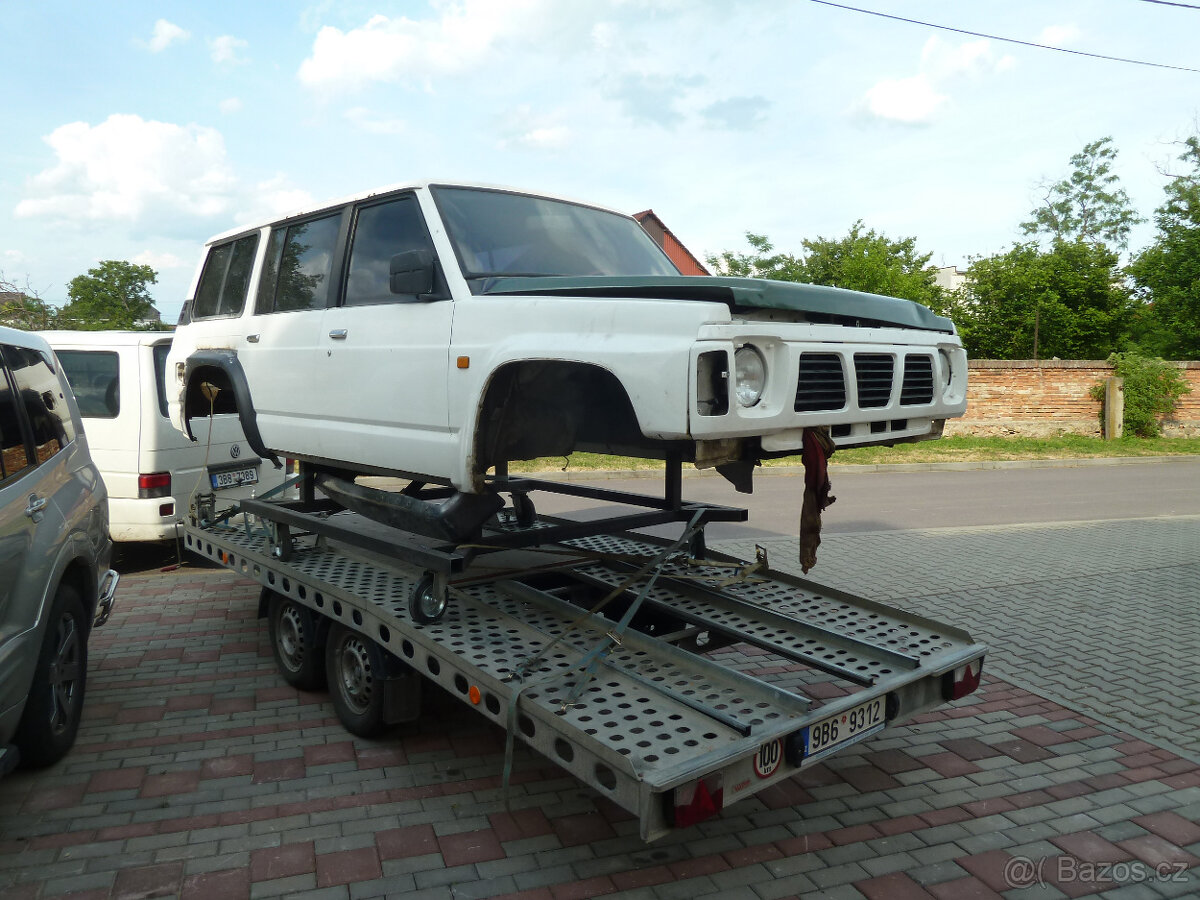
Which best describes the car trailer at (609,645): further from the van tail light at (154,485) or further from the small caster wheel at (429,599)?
the van tail light at (154,485)

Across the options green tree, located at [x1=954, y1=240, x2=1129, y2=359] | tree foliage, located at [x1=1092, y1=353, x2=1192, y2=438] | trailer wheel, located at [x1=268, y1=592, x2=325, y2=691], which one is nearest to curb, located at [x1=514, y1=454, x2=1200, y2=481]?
tree foliage, located at [x1=1092, y1=353, x2=1192, y2=438]

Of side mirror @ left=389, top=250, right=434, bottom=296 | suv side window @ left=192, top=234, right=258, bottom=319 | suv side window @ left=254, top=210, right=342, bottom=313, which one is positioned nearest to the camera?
side mirror @ left=389, top=250, right=434, bottom=296

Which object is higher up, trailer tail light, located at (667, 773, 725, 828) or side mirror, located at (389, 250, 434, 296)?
side mirror, located at (389, 250, 434, 296)

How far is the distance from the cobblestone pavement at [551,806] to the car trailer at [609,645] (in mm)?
382

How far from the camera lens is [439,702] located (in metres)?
4.68

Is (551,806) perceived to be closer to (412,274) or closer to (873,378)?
(873,378)

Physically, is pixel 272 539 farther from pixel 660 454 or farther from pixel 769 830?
pixel 769 830

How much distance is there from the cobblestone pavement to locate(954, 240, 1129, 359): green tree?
27528 millimetres

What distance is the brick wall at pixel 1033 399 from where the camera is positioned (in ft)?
71.8

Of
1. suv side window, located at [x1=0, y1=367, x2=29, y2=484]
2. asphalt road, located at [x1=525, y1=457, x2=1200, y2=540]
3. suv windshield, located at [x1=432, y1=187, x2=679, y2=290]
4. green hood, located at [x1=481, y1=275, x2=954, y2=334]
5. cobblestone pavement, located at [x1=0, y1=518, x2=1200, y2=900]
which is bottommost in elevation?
asphalt road, located at [x1=525, y1=457, x2=1200, y2=540]

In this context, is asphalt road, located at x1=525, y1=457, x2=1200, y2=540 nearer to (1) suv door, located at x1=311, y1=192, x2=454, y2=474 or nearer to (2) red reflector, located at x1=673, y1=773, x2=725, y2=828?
(1) suv door, located at x1=311, y1=192, x2=454, y2=474

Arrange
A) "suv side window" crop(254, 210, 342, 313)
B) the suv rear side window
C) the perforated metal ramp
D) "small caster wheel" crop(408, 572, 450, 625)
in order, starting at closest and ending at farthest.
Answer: the perforated metal ramp, "small caster wheel" crop(408, 572, 450, 625), "suv side window" crop(254, 210, 342, 313), the suv rear side window

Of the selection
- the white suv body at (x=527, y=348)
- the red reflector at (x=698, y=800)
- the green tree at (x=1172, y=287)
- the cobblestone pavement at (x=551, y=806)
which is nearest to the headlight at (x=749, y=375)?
the white suv body at (x=527, y=348)

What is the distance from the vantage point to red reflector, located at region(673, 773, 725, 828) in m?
2.59
